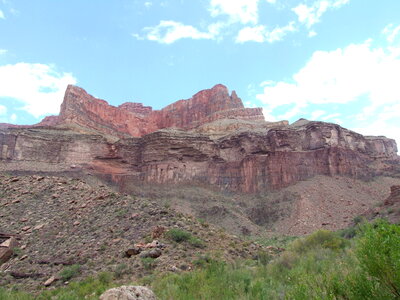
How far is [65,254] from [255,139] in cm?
4653

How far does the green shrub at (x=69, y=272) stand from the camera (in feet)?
37.3

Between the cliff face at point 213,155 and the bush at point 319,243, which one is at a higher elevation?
the cliff face at point 213,155

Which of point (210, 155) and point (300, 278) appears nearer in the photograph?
point (300, 278)

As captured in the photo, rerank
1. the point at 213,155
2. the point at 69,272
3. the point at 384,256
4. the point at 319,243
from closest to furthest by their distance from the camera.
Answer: the point at 384,256
the point at 69,272
the point at 319,243
the point at 213,155

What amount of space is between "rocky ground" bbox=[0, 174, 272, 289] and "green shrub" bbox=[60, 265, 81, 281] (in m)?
0.03

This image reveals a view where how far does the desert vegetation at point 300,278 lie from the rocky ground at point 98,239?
0.80 meters

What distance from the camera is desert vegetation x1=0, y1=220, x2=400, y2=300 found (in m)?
4.41

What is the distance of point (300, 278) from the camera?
605 centimetres

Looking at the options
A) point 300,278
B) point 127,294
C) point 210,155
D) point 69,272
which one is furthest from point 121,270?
point 210,155

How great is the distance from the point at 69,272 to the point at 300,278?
27.7 feet

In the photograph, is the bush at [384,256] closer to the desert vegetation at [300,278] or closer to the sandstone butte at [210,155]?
the desert vegetation at [300,278]

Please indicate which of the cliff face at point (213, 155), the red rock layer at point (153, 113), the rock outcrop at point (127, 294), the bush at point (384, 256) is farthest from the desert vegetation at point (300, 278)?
the red rock layer at point (153, 113)

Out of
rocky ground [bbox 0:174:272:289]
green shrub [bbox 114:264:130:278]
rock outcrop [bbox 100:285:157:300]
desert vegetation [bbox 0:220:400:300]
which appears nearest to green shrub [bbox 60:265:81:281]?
rocky ground [bbox 0:174:272:289]

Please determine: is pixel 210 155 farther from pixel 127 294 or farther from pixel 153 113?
Result: pixel 153 113
